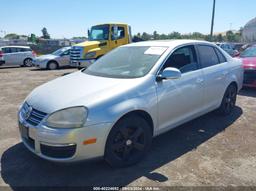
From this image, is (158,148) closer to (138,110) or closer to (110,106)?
(138,110)

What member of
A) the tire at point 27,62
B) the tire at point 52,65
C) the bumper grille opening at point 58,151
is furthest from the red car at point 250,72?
the tire at point 27,62

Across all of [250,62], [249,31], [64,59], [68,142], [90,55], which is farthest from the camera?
[249,31]

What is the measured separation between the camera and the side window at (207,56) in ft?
14.5

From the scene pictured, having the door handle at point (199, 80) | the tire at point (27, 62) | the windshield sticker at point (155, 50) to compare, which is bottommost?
the tire at point (27, 62)

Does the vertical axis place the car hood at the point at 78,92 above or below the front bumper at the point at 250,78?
above

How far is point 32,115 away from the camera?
3021 mm

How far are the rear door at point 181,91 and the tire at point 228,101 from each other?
100 centimetres

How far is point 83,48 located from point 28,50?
305 inches

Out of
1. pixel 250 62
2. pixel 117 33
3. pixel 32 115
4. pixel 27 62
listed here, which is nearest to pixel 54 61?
pixel 27 62

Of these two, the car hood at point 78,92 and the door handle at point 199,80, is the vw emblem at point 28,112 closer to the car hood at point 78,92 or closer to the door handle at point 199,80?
the car hood at point 78,92

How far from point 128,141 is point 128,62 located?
52.7 inches

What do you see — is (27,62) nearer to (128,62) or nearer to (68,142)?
(128,62)

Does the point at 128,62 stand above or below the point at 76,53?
above

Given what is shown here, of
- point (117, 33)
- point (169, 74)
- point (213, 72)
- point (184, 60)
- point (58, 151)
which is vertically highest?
point (117, 33)
